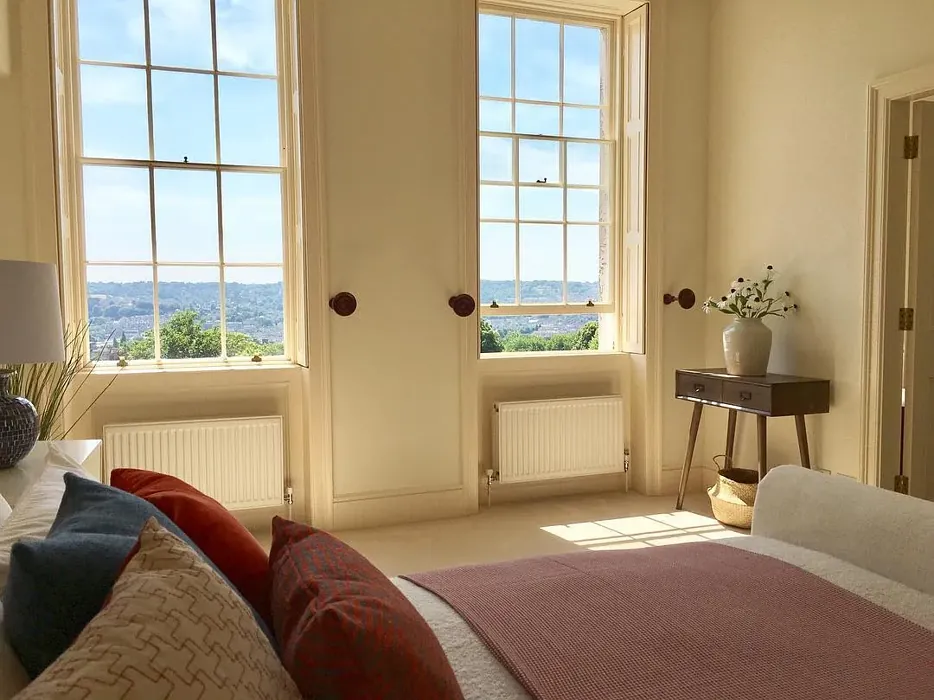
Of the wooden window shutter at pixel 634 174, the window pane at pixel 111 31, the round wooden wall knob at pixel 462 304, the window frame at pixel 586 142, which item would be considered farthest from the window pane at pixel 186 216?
the wooden window shutter at pixel 634 174

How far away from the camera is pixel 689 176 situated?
201 inches

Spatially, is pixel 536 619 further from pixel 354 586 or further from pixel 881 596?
pixel 881 596

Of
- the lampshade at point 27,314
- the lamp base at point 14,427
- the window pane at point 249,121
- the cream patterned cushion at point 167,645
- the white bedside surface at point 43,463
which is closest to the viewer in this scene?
the cream patterned cushion at point 167,645

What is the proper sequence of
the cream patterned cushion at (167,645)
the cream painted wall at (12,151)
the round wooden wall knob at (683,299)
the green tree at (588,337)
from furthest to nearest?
1. the green tree at (588,337)
2. the round wooden wall knob at (683,299)
3. the cream painted wall at (12,151)
4. the cream patterned cushion at (167,645)

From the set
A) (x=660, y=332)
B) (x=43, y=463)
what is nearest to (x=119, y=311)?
(x=43, y=463)

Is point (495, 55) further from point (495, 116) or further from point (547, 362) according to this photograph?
point (547, 362)

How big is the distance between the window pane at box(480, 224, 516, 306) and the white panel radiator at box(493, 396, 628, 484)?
2.35 feet

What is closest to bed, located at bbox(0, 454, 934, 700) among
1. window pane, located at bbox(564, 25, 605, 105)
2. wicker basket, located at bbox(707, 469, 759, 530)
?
wicker basket, located at bbox(707, 469, 759, 530)

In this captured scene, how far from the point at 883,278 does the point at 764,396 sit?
821 millimetres

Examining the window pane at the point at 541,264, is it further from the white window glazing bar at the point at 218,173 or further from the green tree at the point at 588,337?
the white window glazing bar at the point at 218,173

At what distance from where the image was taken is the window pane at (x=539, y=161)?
4965 mm

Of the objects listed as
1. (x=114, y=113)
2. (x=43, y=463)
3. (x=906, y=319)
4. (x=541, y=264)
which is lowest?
(x=43, y=463)

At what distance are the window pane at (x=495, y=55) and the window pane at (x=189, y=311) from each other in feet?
6.71

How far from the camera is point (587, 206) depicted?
518 cm
